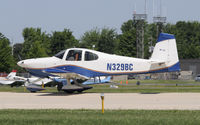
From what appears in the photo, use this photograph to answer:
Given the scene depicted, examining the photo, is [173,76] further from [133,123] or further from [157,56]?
[133,123]

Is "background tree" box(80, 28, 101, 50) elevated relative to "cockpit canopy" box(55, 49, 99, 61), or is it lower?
elevated

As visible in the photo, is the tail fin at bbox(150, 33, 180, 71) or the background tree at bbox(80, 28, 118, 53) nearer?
the tail fin at bbox(150, 33, 180, 71)

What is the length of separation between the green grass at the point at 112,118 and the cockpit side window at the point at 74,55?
9.36 meters

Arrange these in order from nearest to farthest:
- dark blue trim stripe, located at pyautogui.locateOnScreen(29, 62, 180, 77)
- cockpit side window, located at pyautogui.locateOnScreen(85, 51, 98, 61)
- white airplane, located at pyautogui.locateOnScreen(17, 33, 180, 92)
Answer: dark blue trim stripe, located at pyautogui.locateOnScreen(29, 62, 180, 77)
white airplane, located at pyautogui.locateOnScreen(17, 33, 180, 92)
cockpit side window, located at pyautogui.locateOnScreen(85, 51, 98, 61)

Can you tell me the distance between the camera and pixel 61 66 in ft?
74.9

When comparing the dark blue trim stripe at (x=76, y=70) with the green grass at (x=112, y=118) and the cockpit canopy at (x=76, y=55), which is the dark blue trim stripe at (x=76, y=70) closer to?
the cockpit canopy at (x=76, y=55)

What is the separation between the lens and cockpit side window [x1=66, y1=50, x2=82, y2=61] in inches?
900

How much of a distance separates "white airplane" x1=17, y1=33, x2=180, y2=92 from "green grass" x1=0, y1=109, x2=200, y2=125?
884cm

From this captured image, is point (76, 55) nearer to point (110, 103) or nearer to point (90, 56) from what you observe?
point (90, 56)

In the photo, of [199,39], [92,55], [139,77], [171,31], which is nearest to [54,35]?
[139,77]

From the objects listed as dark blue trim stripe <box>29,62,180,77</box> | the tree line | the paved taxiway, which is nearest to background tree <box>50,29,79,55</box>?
the tree line

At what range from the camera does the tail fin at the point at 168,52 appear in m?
22.0

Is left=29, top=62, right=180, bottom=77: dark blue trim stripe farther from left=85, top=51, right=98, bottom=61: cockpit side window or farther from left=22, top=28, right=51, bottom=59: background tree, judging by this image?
left=22, top=28, right=51, bottom=59: background tree

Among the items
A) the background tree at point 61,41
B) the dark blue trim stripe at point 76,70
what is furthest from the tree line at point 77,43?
the dark blue trim stripe at point 76,70
